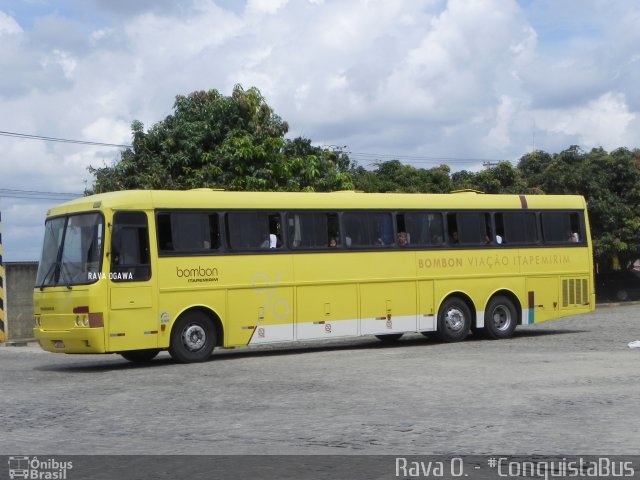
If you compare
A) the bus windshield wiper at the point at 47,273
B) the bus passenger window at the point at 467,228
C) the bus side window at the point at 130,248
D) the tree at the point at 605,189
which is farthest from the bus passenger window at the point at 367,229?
the tree at the point at 605,189

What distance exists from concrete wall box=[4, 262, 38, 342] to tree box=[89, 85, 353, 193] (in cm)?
360

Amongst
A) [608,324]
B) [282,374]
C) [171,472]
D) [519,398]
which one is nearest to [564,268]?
[608,324]

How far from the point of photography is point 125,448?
1029 centimetres

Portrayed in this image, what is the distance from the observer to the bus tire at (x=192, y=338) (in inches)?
773

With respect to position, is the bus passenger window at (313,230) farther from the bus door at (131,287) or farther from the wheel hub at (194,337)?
the bus door at (131,287)

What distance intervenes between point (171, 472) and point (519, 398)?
18.3ft

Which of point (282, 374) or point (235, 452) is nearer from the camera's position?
point (235, 452)

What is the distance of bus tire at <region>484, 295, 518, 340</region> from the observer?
2438 cm

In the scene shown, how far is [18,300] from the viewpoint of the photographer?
98.4ft

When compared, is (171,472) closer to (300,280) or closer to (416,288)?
(300,280)

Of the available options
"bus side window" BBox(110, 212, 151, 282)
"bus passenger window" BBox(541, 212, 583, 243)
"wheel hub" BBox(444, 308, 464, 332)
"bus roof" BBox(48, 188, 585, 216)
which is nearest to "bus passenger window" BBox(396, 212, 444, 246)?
"bus roof" BBox(48, 188, 585, 216)

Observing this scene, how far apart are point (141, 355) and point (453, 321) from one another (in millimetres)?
Answer: 7062

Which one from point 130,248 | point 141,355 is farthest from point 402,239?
point 130,248

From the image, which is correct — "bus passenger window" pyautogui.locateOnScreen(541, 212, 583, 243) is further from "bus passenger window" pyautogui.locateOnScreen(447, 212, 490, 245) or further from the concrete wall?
the concrete wall
